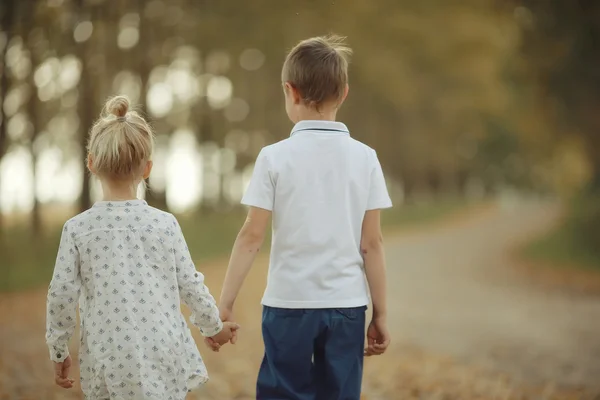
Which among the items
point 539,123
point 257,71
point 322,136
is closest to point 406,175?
point 257,71

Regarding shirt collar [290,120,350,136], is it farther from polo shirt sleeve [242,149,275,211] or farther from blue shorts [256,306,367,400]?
blue shorts [256,306,367,400]

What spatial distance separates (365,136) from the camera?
3181 cm

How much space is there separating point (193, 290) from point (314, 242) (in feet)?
1.57

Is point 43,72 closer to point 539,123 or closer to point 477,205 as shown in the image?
point 539,123

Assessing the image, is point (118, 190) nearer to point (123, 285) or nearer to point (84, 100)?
point (123, 285)

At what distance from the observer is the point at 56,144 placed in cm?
1956

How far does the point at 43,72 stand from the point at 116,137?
14911 millimetres

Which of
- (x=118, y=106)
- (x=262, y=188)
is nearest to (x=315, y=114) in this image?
(x=262, y=188)

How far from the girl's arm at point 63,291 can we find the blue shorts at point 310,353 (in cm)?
72

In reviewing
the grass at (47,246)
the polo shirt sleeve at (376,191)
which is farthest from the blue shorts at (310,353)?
the grass at (47,246)

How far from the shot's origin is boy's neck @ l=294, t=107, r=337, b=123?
3.40m

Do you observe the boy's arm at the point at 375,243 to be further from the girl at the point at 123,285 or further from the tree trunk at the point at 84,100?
the tree trunk at the point at 84,100

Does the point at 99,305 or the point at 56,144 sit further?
the point at 56,144

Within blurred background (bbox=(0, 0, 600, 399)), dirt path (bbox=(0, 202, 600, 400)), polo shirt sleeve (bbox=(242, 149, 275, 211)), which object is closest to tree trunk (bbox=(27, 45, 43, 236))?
blurred background (bbox=(0, 0, 600, 399))
